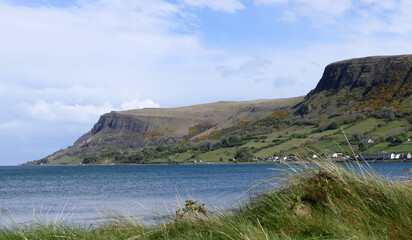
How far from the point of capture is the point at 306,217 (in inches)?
283

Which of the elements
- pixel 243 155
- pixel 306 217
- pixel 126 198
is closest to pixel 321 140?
pixel 243 155

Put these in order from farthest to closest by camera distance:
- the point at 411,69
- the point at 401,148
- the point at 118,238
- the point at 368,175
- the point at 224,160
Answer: the point at 411,69 < the point at 224,160 < the point at 401,148 < the point at 368,175 < the point at 118,238

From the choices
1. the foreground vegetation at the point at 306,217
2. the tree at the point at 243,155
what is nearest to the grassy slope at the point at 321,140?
the tree at the point at 243,155

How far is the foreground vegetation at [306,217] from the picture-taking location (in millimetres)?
6719

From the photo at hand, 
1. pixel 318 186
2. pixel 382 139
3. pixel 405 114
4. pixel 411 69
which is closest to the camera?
pixel 318 186

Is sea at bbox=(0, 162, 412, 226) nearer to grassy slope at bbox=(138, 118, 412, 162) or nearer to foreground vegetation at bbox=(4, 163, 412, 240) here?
foreground vegetation at bbox=(4, 163, 412, 240)

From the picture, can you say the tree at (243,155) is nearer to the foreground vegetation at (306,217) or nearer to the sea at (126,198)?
the sea at (126,198)

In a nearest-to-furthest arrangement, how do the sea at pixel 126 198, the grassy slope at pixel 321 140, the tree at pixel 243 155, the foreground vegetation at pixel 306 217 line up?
the foreground vegetation at pixel 306 217 → the sea at pixel 126 198 → the grassy slope at pixel 321 140 → the tree at pixel 243 155

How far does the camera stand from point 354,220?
729 cm

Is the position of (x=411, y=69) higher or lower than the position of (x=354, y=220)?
higher

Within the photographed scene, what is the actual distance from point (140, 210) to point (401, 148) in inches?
4365

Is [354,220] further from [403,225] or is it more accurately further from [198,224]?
[198,224]

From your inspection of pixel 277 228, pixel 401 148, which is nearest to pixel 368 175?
pixel 277 228

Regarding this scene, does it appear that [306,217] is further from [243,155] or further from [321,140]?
[243,155]
